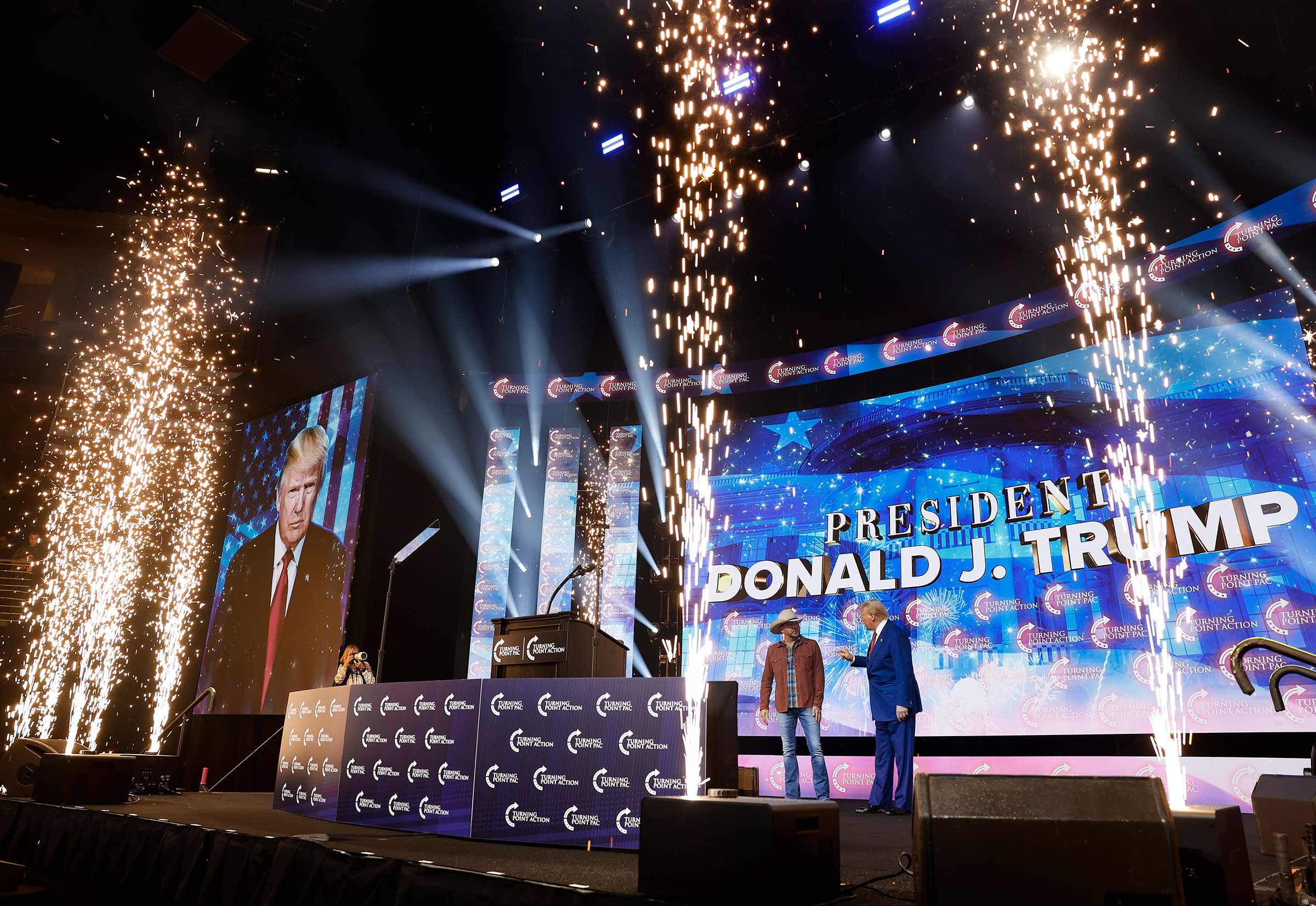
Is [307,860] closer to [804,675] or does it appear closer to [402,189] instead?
[804,675]

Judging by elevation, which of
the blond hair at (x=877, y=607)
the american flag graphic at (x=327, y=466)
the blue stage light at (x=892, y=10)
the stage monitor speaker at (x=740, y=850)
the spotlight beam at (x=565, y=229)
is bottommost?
the stage monitor speaker at (x=740, y=850)

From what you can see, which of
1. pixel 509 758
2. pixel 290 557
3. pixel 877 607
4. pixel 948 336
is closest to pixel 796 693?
pixel 877 607

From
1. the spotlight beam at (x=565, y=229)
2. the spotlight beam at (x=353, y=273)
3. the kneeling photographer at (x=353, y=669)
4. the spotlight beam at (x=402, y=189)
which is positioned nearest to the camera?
the kneeling photographer at (x=353, y=669)

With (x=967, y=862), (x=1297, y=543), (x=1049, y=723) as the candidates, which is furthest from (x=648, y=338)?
(x=967, y=862)

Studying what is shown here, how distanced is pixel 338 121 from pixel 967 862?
9054 mm

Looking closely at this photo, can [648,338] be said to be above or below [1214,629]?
above

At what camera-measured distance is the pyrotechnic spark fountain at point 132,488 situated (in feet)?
33.1

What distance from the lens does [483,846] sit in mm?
3580

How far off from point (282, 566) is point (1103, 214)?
9955 millimetres

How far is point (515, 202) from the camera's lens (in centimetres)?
922

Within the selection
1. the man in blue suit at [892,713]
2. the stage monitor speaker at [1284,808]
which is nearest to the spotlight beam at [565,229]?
the man in blue suit at [892,713]

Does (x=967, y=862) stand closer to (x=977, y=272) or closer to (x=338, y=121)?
(x=977, y=272)

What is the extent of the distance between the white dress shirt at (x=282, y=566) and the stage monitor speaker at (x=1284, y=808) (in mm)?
9342

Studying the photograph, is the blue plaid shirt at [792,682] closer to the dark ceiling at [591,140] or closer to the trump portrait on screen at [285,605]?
the dark ceiling at [591,140]
